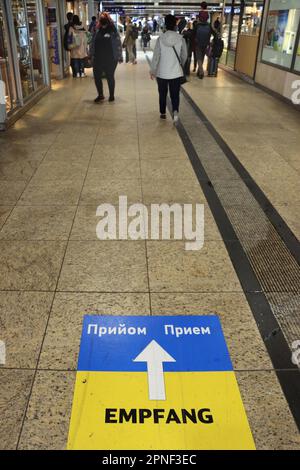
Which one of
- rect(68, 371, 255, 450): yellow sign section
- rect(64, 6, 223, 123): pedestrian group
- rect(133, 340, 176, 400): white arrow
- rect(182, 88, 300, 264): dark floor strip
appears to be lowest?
rect(68, 371, 255, 450): yellow sign section

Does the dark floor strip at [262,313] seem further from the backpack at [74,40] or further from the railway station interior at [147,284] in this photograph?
the backpack at [74,40]

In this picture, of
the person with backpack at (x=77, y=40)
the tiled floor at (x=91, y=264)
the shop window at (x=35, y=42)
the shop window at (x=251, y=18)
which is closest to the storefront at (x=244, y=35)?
the shop window at (x=251, y=18)

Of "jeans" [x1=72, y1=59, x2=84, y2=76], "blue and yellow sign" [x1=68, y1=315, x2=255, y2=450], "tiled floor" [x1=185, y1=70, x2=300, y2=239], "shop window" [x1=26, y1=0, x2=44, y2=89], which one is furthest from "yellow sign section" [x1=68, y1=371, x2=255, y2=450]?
"jeans" [x1=72, y1=59, x2=84, y2=76]

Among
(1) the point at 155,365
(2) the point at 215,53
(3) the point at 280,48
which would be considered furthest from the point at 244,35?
(1) the point at 155,365

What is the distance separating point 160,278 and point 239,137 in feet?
14.8

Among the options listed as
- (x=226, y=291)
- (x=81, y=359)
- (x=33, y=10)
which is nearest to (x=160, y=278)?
(x=226, y=291)

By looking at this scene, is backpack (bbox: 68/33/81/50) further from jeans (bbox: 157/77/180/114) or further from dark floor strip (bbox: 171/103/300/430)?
dark floor strip (bbox: 171/103/300/430)

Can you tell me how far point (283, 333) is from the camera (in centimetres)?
265

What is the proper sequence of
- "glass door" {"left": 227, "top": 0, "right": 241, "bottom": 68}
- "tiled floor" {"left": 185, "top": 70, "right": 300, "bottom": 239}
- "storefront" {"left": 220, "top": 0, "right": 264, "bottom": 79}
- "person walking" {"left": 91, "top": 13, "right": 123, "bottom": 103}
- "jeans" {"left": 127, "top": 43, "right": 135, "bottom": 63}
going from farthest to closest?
"jeans" {"left": 127, "top": 43, "right": 135, "bottom": 63} < "glass door" {"left": 227, "top": 0, "right": 241, "bottom": 68} < "storefront" {"left": 220, "top": 0, "right": 264, "bottom": 79} < "person walking" {"left": 91, "top": 13, "right": 123, "bottom": 103} < "tiled floor" {"left": 185, "top": 70, "right": 300, "bottom": 239}

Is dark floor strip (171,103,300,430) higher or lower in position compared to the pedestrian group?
lower

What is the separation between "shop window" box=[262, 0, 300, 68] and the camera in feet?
30.9

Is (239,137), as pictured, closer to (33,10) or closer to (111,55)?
(111,55)

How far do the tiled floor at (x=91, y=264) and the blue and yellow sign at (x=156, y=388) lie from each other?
8 centimetres

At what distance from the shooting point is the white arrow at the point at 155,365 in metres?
2.19
